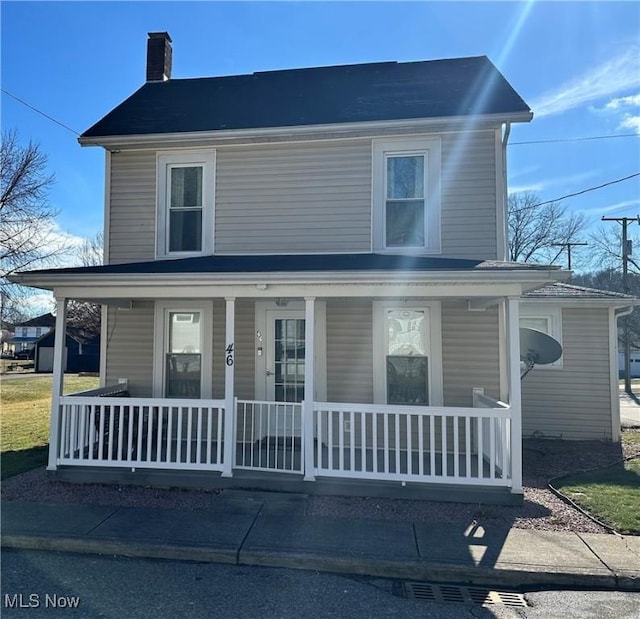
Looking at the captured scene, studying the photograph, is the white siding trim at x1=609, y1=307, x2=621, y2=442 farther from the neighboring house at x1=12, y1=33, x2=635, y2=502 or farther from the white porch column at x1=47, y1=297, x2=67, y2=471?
the white porch column at x1=47, y1=297, x2=67, y2=471

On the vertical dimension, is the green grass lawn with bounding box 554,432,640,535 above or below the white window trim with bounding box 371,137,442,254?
below

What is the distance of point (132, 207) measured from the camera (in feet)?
25.7

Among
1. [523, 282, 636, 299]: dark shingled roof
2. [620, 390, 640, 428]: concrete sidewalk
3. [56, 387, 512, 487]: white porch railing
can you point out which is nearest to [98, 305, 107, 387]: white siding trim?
[56, 387, 512, 487]: white porch railing

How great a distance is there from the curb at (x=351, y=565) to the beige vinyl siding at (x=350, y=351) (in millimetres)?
3268

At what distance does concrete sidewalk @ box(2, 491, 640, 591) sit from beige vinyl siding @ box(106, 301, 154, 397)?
2.74 metres

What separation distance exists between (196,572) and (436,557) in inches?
81.6

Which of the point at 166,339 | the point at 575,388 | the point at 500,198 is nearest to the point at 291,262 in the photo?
the point at 166,339

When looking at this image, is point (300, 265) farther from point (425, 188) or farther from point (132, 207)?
point (132, 207)

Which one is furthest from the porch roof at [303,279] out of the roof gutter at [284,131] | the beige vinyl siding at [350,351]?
the roof gutter at [284,131]

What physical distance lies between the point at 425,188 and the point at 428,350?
2.57m

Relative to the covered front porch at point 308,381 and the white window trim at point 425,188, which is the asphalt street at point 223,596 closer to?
the covered front porch at point 308,381

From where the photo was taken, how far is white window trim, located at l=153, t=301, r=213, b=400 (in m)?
7.47

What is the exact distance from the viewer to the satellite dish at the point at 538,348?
24.4 ft

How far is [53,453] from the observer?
241 inches
